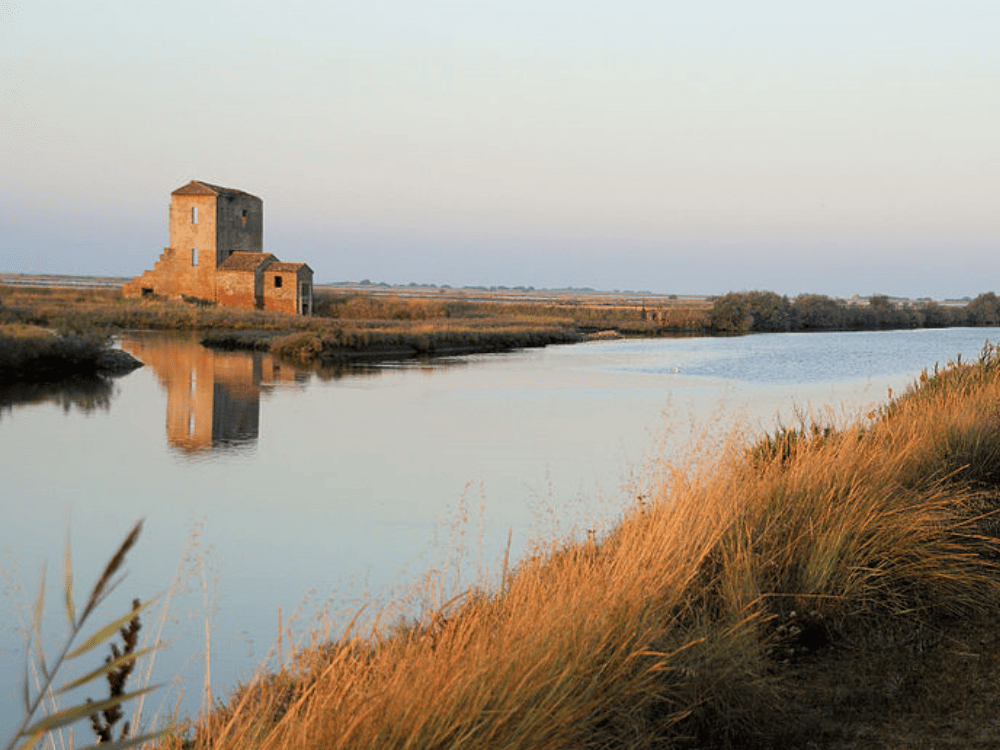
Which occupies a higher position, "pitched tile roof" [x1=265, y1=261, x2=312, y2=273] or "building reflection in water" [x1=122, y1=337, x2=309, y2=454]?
"pitched tile roof" [x1=265, y1=261, x2=312, y2=273]

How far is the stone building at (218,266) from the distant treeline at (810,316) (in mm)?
24964

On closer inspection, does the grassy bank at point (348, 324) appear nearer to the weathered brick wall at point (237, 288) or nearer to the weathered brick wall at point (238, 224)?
the weathered brick wall at point (237, 288)

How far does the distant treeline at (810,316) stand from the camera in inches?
2415

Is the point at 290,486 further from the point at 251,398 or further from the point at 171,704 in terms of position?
the point at 251,398

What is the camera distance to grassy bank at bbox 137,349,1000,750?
114 inches

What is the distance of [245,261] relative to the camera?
164ft

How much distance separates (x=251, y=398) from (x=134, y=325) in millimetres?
24972

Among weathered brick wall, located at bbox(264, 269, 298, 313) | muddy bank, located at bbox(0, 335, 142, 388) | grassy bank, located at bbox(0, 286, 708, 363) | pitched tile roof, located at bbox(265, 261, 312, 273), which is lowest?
muddy bank, located at bbox(0, 335, 142, 388)

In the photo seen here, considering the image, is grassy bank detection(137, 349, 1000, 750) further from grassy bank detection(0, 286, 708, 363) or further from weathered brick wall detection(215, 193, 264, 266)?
weathered brick wall detection(215, 193, 264, 266)

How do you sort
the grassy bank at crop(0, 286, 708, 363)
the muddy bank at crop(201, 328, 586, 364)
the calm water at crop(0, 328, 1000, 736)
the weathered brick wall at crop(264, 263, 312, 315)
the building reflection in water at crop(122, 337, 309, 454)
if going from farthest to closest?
the weathered brick wall at crop(264, 263, 312, 315), the grassy bank at crop(0, 286, 708, 363), the muddy bank at crop(201, 328, 586, 364), the building reflection in water at crop(122, 337, 309, 454), the calm water at crop(0, 328, 1000, 736)

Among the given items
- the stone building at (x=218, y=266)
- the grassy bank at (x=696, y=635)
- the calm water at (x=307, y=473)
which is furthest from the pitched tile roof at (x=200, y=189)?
the grassy bank at (x=696, y=635)

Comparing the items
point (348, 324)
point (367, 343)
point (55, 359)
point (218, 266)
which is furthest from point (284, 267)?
point (55, 359)

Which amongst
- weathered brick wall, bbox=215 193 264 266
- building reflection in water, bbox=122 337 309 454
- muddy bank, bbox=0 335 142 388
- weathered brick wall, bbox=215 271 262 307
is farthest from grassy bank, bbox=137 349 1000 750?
weathered brick wall, bbox=215 193 264 266

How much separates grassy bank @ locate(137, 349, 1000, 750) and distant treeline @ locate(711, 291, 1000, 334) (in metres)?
53.2
